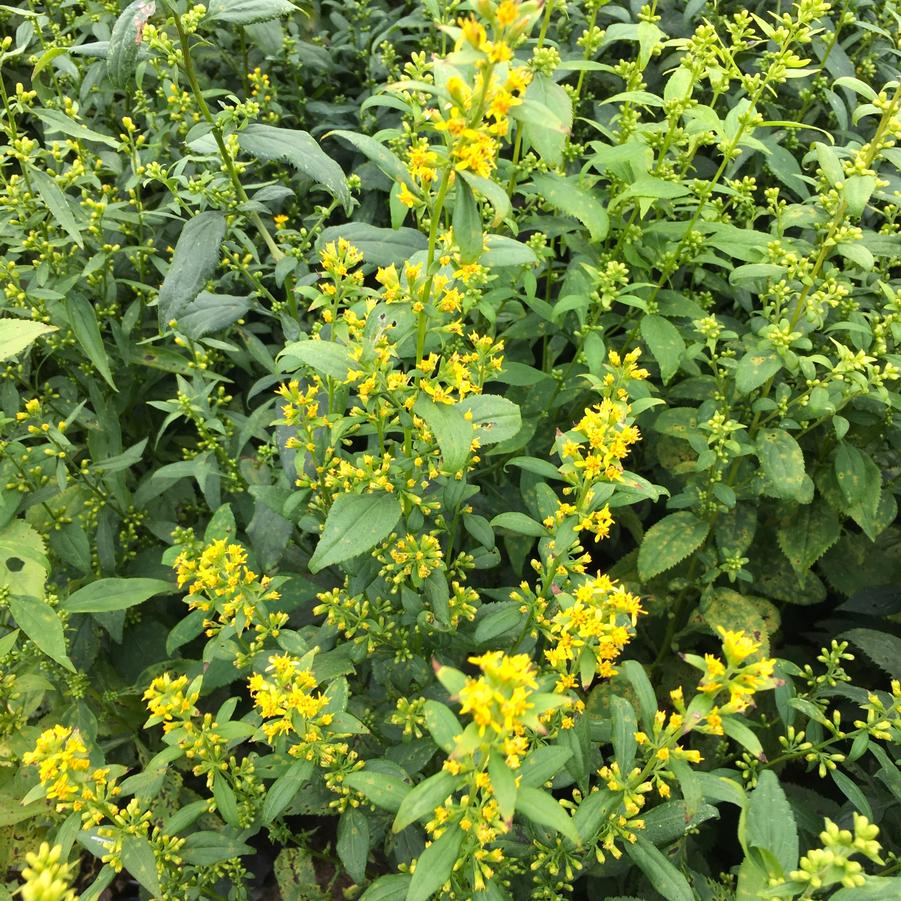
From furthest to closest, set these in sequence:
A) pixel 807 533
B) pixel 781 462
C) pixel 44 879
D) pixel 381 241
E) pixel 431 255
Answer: pixel 807 533, pixel 381 241, pixel 781 462, pixel 431 255, pixel 44 879

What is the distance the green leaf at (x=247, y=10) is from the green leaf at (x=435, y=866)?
250 cm

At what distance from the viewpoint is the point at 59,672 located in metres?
3.02

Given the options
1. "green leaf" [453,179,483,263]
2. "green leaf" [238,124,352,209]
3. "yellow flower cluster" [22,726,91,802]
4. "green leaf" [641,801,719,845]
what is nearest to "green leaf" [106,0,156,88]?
"green leaf" [238,124,352,209]

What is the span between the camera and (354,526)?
2.12 metres

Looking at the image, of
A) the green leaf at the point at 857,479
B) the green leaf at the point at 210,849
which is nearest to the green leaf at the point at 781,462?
the green leaf at the point at 857,479

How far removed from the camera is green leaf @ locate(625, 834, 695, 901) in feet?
6.47

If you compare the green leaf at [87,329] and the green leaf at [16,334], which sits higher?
the green leaf at [16,334]

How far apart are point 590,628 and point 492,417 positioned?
0.70 meters

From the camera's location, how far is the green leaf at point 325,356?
2.00 metres

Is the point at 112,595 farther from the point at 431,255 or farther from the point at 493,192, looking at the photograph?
the point at 493,192

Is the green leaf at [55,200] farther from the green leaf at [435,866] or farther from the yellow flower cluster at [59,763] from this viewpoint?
the green leaf at [435,866]

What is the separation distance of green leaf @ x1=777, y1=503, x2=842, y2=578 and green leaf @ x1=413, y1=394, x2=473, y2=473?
6.34 feet

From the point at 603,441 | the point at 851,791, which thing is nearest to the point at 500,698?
the point at 603,441

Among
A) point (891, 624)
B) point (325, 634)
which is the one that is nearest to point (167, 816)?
point (325, 634)
